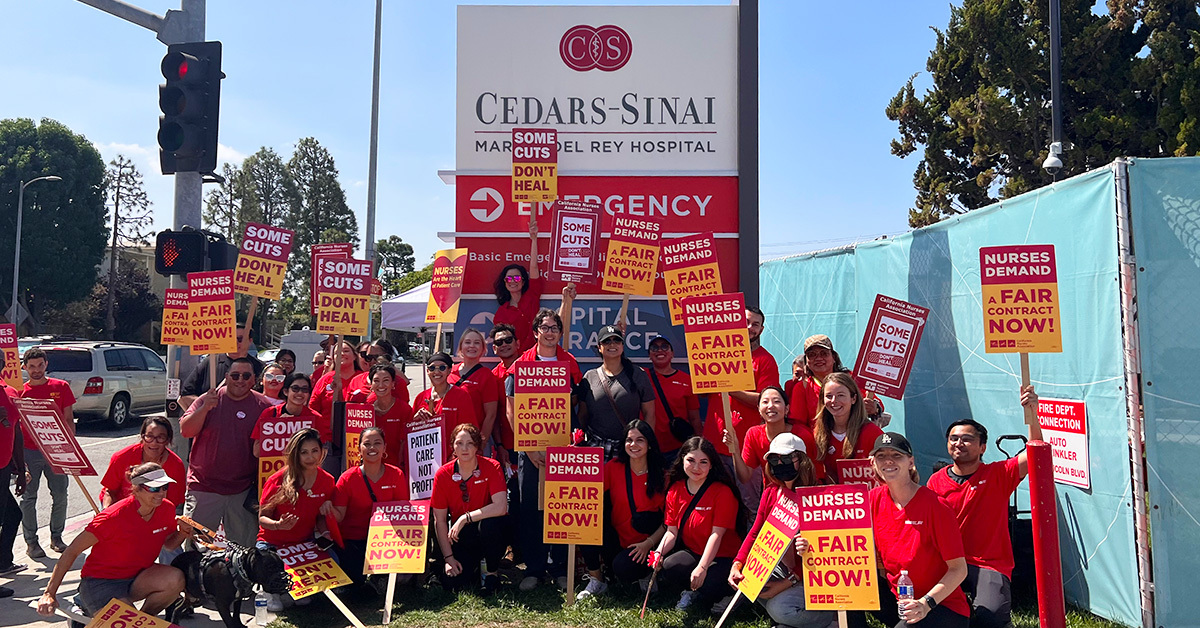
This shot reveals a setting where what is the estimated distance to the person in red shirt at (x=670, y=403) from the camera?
6.44 metres

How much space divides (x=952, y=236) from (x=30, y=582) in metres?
7.80

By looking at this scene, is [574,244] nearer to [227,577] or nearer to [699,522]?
[699,522]

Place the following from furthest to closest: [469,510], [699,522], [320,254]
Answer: [320,254]
[469,510]
[699,522]

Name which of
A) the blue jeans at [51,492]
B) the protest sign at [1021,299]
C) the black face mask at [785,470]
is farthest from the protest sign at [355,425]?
the protest sign at [1021,299]

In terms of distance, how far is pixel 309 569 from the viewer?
5645 millimetres

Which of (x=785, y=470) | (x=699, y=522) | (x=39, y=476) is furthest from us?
(x=39, y=476)

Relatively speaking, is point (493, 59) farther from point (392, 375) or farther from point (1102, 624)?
point (1102, 624)

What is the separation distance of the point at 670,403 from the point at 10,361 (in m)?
6.09

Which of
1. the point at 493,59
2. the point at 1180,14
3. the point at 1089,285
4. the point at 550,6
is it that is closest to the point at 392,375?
the point at 493,59

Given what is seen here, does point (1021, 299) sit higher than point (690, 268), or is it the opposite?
point (690, 268)

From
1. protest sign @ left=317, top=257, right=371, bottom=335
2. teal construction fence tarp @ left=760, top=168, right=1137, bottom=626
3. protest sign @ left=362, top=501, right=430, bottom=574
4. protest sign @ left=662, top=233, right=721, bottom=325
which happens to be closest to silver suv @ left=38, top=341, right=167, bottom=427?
protest sign @ left=317, top=257, right=371, bottom=335

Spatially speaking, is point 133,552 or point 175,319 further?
point 175,319

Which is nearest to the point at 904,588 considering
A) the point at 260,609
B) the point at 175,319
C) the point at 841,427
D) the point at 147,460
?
the point at 841,427

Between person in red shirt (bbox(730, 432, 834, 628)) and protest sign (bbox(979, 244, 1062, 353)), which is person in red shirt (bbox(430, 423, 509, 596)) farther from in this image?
protest sign (bbox(979, 244, 1062, 353))
